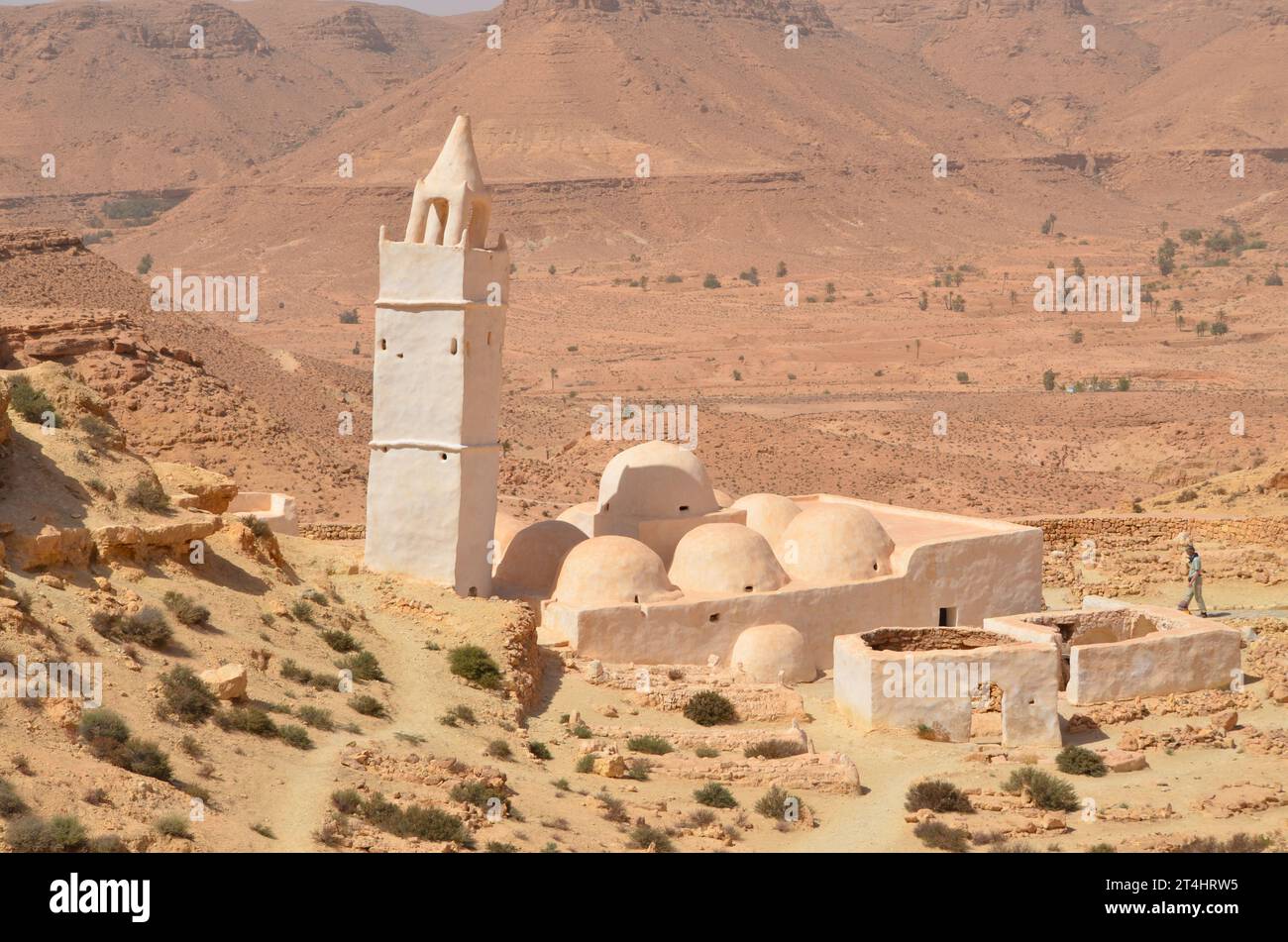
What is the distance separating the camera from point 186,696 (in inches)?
645

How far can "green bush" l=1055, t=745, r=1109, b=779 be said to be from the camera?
2008 cm

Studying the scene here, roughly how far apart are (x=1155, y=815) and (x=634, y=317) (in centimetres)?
6115

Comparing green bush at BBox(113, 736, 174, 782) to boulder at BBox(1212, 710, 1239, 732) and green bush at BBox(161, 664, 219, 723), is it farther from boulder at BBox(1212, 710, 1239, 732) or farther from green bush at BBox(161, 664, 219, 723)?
boulder at BBox(1212, 710, 1239, 732)

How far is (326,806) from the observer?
1513 cm

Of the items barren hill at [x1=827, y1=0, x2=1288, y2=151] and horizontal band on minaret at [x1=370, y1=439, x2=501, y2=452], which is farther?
barren hill at [x1=827, y1=0, x2=1288, y2=151]

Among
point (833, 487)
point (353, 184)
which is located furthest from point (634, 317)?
point (833, 487)

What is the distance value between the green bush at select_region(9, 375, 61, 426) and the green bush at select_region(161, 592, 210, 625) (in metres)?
3.33

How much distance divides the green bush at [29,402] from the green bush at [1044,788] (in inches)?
443

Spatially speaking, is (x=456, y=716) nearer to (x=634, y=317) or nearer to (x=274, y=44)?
(x=634, y=317)

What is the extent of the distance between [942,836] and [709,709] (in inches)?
181

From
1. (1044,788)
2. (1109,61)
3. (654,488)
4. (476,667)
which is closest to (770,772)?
(1044,788)

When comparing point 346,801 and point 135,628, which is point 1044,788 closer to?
point 346,801

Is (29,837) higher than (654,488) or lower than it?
lower

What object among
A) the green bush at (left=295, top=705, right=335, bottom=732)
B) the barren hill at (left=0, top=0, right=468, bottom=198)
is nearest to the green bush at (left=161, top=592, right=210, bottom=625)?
the green bush at (left=295, top=705, right=335, bottom=732)
